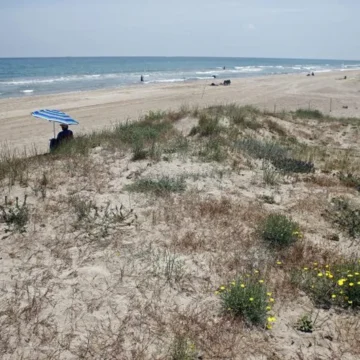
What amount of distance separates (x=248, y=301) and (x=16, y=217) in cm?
355

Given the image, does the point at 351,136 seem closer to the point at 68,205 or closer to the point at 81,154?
the point at 81,154

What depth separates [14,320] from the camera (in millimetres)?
3764

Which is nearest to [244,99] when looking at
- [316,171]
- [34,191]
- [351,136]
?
[351,136]

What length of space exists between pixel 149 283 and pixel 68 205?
2.40 metres

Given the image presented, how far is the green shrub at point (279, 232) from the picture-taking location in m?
5.29

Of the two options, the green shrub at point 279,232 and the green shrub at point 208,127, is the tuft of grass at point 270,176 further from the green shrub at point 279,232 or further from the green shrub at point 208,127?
the green shrub at point 208,127

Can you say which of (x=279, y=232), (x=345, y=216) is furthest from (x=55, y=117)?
(x=345, y=216)

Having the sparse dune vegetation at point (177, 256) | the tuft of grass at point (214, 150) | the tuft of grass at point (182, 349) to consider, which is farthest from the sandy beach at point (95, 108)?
the tuft of grass at point (182, 349)

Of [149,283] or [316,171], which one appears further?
[316,171]

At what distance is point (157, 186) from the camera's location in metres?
6.88

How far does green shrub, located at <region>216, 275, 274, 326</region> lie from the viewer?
3.89 metres

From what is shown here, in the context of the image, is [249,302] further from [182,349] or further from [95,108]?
[95,108]

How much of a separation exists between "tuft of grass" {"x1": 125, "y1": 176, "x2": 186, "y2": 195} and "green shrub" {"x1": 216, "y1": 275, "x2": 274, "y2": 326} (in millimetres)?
2903

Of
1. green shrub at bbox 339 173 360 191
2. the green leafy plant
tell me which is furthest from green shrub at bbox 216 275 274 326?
green shrub at bbox 339 173 360 191
